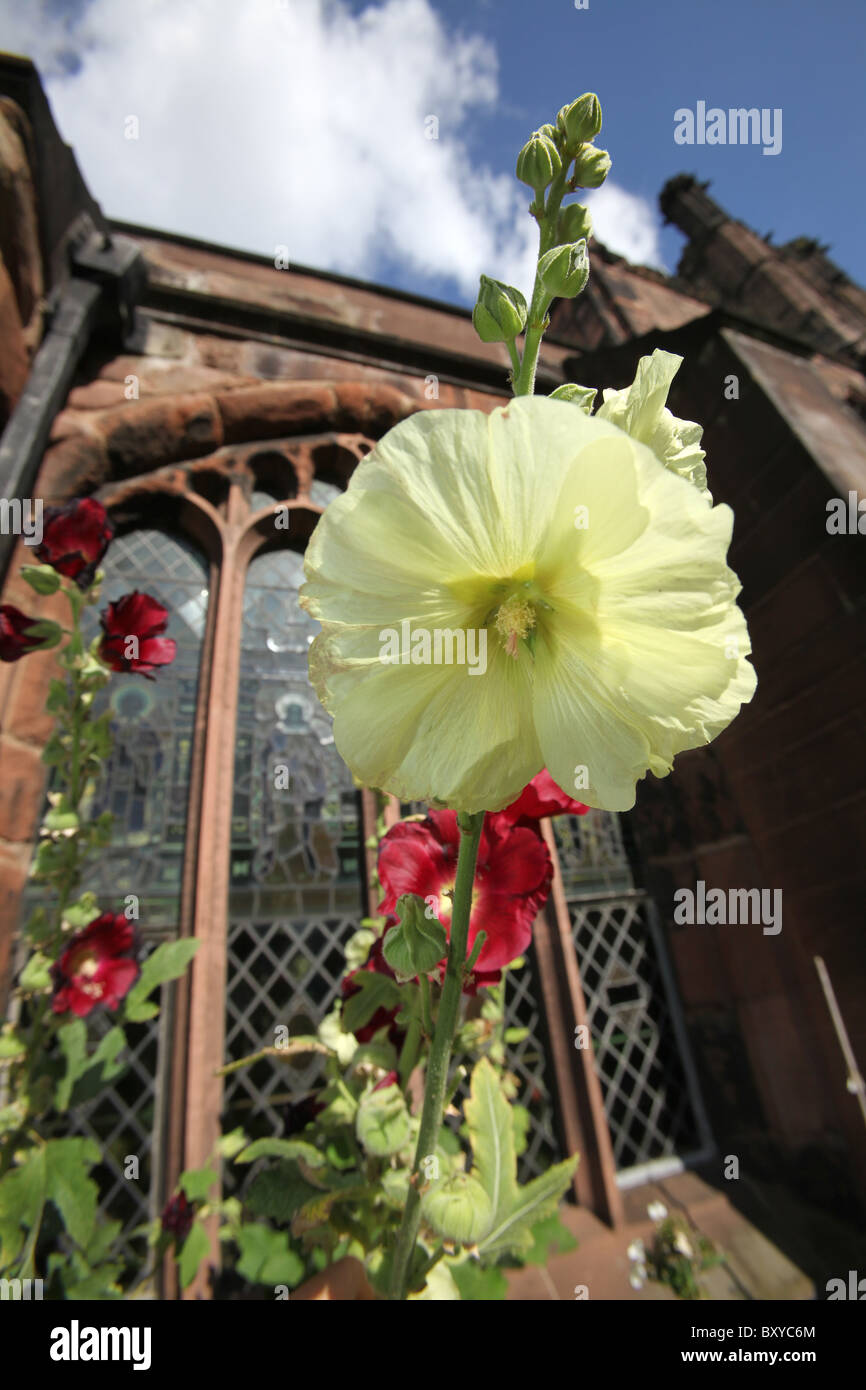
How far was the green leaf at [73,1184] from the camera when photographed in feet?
3.31

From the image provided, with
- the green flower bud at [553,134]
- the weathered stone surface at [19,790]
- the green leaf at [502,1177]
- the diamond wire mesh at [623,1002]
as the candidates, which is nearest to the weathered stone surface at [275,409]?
the weathered stone surface at [19,790]

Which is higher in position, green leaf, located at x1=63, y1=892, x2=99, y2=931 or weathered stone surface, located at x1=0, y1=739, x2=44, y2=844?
weathered stone surface, located at x1=0, y1=739, x2=44, y2=844

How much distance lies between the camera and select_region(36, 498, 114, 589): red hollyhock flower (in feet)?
4.02

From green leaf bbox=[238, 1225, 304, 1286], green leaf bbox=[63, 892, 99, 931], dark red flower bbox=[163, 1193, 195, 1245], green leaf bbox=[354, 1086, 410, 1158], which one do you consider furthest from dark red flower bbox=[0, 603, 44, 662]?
green leaf bbox=[238, 1225, 304, 1286]

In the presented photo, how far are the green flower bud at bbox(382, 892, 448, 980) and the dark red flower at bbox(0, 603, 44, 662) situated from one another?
1.04 m

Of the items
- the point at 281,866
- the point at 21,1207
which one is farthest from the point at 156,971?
the point at 281,866

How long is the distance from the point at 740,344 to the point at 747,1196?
13.7ft

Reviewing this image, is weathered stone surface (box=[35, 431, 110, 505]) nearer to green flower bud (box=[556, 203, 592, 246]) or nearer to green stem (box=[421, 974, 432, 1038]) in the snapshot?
green flower bud (box=[556, 203, 592, 246])

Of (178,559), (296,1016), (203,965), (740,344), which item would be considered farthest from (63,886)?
(740,344)

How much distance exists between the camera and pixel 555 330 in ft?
27.8

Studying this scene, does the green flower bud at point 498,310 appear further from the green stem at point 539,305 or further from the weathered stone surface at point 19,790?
the weathered stone surface at point 19,790

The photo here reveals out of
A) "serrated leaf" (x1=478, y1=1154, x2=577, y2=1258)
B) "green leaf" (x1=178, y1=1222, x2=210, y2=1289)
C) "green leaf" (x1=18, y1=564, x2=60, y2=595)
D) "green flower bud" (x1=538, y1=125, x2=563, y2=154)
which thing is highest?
"green leaf" (x1=18, y1=564, x2=60, y2=595)

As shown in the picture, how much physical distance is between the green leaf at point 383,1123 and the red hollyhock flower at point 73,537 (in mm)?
1072
